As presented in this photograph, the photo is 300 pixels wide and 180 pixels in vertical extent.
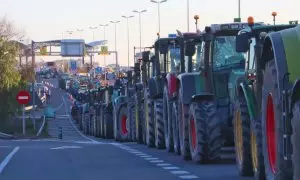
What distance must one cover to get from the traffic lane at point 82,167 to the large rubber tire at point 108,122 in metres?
21.2

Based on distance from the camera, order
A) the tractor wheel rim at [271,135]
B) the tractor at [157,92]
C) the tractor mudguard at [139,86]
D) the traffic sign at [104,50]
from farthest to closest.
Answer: the traffic sign at [104,50] → the tractor mudguard at [139,86] → the tractor at [157,92] → the tractor wheel rim at [271,135]

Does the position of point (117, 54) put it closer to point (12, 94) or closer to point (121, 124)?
point (12, 94)

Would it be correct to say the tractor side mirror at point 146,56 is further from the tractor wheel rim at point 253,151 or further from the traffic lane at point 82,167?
the tractor wheel rim at point 253,151

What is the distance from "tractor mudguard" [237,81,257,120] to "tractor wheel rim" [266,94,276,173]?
4.55 feet

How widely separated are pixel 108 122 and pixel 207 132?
92.8ft

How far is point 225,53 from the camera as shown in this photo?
18.8 m

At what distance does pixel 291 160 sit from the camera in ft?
33.3

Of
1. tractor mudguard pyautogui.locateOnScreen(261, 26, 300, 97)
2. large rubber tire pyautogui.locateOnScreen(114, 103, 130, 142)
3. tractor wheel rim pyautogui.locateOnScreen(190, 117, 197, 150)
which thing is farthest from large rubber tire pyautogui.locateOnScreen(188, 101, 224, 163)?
large rubber tire pyautogui.locateOnScreen(114, 103, 130, 142)

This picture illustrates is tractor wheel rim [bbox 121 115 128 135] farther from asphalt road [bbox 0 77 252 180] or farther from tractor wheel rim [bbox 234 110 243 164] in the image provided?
tractor wheel rim [bbox 234 110 243 164]

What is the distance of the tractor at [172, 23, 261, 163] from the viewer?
17953 millimetres

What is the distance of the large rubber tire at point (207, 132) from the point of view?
1784cm

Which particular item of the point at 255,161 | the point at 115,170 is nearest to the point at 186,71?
the point at 115,170

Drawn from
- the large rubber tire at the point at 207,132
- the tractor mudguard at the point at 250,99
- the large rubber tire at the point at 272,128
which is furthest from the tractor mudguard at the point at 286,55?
the large rubber tire at the point at 207,132

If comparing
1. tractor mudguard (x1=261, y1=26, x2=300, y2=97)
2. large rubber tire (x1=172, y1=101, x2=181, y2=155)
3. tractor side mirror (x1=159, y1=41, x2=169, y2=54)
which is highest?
tractor side mirror (x1=159, y1=41, x2=169, y2=54)
